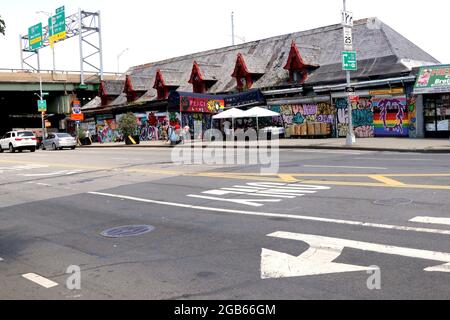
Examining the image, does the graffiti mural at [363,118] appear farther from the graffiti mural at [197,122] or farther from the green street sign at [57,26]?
the green street sign at [57,26]

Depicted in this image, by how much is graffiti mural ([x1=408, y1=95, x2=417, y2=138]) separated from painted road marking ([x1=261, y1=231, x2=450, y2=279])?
24052mm

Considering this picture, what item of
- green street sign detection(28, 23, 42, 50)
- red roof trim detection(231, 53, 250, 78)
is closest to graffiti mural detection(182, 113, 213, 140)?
red roof trim detection(231, 53, 250, 78)

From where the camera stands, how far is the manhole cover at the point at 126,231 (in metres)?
8.20

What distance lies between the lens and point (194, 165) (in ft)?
64.1

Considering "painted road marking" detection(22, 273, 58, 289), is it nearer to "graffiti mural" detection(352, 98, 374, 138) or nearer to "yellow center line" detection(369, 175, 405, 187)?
"yellow center line" detection(369, 175, 405, 187)

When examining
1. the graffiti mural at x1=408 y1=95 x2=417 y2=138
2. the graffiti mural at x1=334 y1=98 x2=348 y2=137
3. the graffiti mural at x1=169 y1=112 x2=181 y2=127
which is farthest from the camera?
the graffiti mural at x1=169 y1=112 x2=181 y2=127

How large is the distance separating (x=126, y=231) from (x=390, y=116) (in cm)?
2493

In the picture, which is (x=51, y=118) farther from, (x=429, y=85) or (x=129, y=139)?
(x=429, y=85)

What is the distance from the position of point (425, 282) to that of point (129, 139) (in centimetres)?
4050

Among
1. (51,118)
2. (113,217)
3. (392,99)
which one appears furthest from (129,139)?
(113,217)

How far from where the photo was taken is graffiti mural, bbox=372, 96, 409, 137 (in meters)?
29.4

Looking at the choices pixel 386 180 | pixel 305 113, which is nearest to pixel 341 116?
pixel 305 113

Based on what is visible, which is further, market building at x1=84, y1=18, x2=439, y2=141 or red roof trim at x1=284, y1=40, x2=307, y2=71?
red roof trim at x1=284, y1=40, x2=307, y2=71

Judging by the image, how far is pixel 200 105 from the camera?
131 ft
